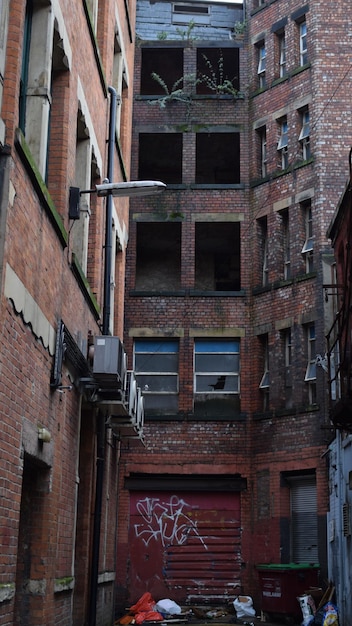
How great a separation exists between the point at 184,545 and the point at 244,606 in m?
2.30

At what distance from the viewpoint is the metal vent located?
1831 centimetres

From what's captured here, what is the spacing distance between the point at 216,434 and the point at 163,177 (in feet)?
29.7

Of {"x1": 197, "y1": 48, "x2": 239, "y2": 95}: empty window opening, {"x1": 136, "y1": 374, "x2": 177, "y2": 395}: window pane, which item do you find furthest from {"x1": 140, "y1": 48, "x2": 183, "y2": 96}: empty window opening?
{"x1": 136, "y1": 374, "x2": 177, "y2": 395}: window pane

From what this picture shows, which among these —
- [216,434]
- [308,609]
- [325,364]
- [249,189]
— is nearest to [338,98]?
[249,189]

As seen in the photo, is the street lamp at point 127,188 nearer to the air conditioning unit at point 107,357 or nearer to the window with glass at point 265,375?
the air conditioning unit at point 107,357

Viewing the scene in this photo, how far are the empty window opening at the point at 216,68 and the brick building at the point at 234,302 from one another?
0.05 metres

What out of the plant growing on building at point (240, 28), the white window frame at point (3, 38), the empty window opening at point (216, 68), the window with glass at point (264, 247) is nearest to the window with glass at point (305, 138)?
the window with glass at point (264, 247)

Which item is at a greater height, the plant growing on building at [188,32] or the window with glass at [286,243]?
the plant growing on building at [188,32]

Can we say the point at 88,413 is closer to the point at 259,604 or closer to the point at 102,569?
the point at 102,569

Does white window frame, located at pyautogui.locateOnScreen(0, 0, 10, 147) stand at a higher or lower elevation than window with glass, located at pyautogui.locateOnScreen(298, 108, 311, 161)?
lower

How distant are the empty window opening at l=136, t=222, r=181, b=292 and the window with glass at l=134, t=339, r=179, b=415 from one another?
2.30 metres

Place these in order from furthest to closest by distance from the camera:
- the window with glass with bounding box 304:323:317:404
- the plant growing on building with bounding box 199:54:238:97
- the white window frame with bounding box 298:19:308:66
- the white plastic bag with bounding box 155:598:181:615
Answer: the plant growing on building with bounding box 199:54:238:97, the white window frame with bounding box 298:19:308:66, the window with glass with bounding box 304:323:317:404, the white plastic bag with bounding box 155:598:181:615

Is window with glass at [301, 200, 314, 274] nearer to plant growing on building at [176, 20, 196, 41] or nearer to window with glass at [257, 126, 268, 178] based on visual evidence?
window with glass at [257, 126, 268, 178]

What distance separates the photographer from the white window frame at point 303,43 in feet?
86.0
